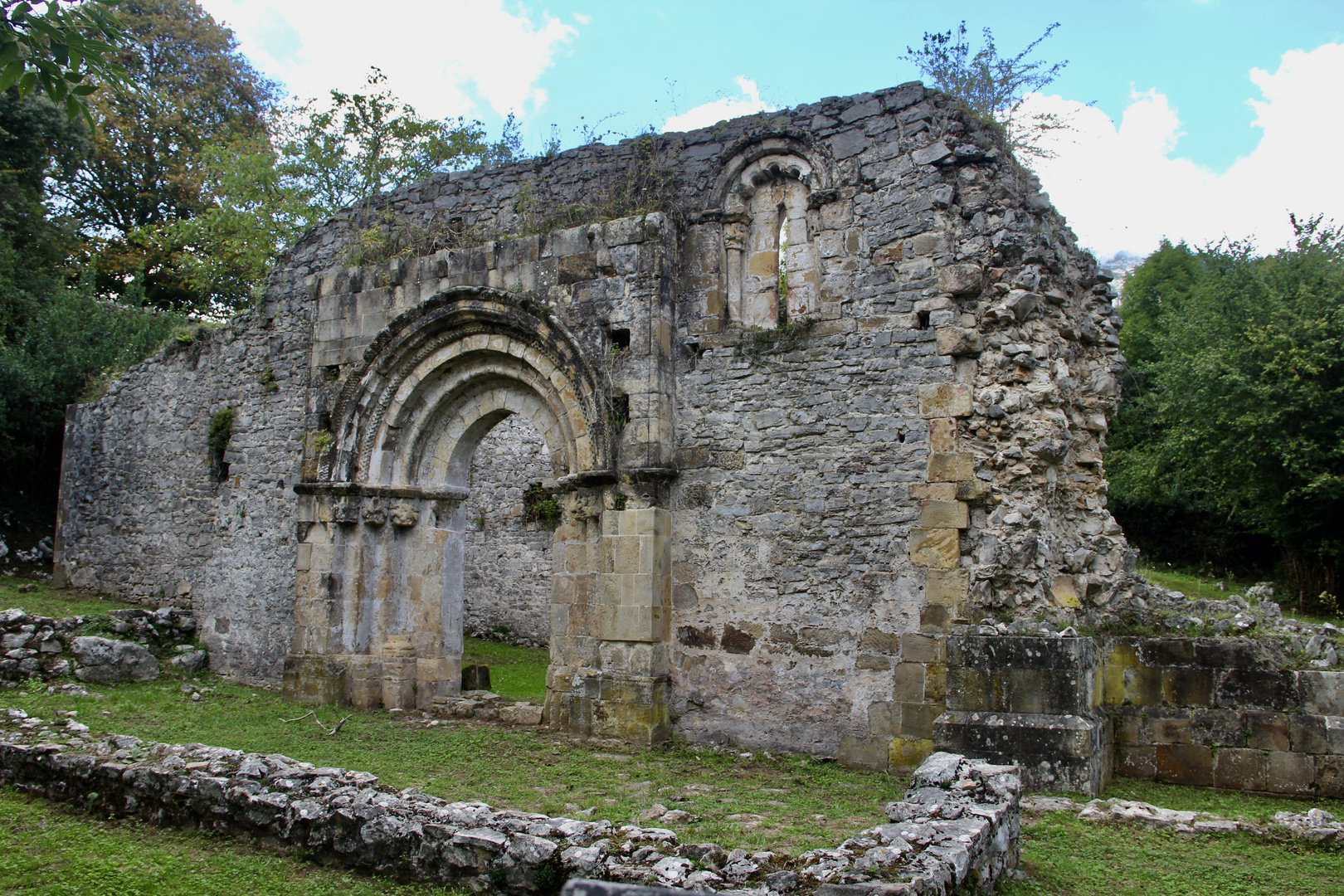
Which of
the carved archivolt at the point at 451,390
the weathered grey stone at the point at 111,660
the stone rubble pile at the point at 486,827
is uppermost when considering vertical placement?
the carved archivolt at the point at 451,390

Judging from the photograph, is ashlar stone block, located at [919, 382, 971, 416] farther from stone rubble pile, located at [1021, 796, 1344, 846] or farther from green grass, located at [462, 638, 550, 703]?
green grass, located at [462, 638, 550, 703]

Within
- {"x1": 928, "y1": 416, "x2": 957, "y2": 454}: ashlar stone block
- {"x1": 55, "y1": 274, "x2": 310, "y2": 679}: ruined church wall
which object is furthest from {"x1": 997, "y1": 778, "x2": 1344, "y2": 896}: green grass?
{"x1": 55, "y1": 274, "x2": 310, "y2": 679}: ruined church wall

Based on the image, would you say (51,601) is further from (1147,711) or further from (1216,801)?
(1216,801)

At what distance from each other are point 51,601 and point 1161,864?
13.7 meters

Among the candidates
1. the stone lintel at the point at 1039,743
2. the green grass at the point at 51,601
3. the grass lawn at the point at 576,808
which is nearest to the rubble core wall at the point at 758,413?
the grass lawn at the point at 576,808

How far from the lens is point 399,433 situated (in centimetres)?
968

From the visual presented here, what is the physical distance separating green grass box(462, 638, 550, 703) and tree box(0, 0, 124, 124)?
6830 millimetres

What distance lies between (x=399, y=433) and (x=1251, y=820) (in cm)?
799

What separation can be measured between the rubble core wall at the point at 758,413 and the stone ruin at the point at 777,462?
0.03 m

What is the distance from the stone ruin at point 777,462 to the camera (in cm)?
643

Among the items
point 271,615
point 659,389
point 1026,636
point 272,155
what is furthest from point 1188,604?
point 272,155

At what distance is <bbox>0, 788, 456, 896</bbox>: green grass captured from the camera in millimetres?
4125

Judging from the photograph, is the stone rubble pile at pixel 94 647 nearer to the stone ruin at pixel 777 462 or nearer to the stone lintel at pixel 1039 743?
the stone ruin at pixel 777 462

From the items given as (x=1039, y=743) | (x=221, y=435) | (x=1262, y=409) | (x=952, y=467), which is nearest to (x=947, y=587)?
(x=952, y=467)
